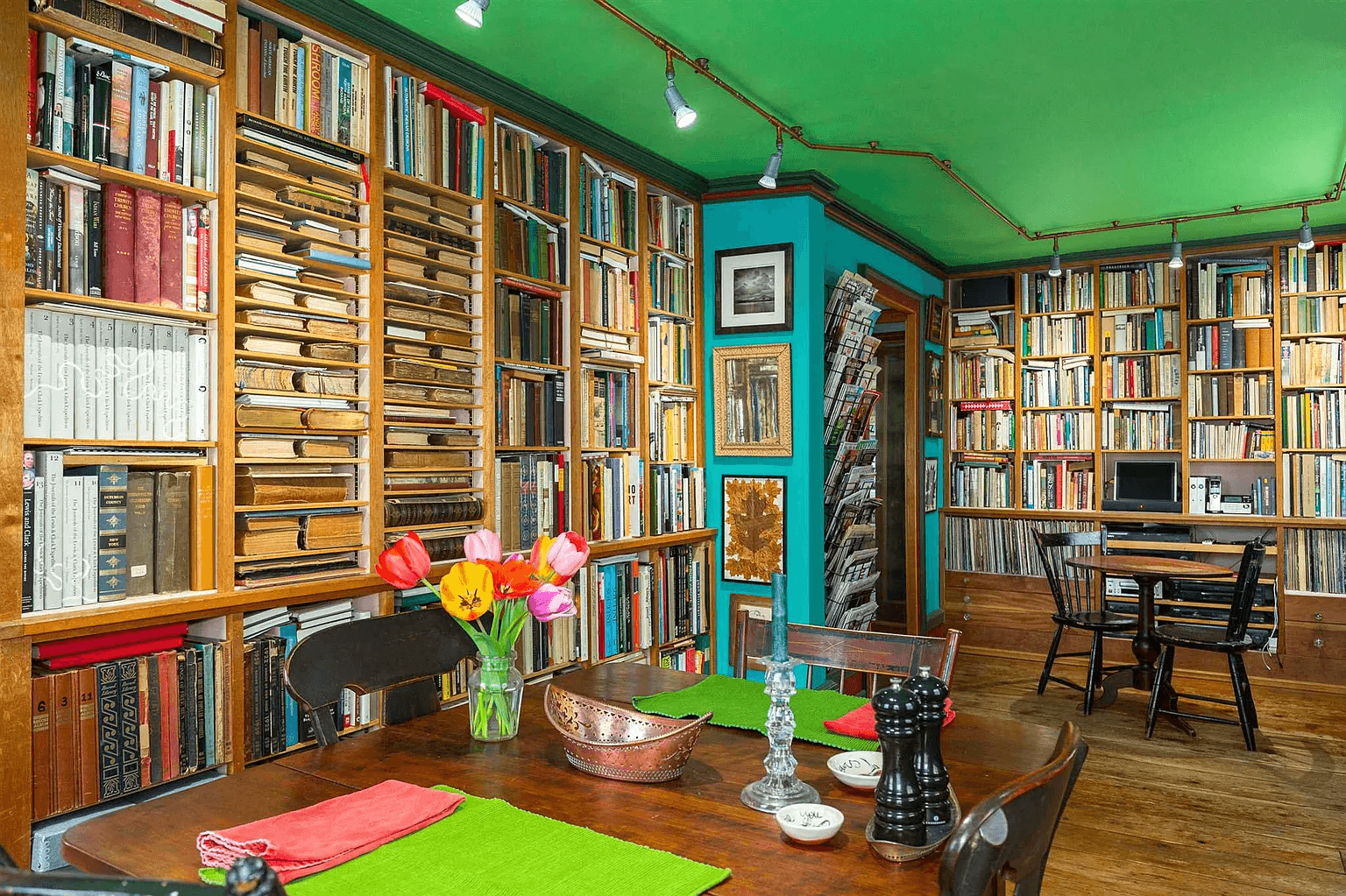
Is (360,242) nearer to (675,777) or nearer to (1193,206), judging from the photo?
(675,777)

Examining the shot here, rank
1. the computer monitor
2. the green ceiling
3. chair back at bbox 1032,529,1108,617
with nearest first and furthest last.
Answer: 1. the green ceiling
2. chair back at bbox 1032,529,1108,617
3. the computer monitor

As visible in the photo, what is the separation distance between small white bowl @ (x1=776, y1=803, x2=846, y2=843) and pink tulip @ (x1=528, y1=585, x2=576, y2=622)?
1.86 feet

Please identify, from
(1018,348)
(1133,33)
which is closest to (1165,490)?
(1018,348)

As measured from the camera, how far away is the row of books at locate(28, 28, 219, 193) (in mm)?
2107

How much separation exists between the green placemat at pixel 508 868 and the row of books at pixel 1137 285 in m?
6.04

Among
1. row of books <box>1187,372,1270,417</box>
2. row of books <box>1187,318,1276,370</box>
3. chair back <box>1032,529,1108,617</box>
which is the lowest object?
chair back <box>1032,529,1108,617</box>

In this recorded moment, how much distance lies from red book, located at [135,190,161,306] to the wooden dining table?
1.31 metres

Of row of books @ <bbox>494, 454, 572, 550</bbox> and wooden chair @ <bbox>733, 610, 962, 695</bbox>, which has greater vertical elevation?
row of books @ <bbox>494, 454, 572, 550</bbox>

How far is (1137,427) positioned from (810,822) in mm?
5806

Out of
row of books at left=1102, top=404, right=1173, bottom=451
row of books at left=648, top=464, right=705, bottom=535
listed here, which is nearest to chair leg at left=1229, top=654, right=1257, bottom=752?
row of books at left=1102, top=404, right=1173, bottom=451

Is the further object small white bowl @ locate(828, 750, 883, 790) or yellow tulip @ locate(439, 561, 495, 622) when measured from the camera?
yellow tulip @ locate(439, 561, 495, 622)

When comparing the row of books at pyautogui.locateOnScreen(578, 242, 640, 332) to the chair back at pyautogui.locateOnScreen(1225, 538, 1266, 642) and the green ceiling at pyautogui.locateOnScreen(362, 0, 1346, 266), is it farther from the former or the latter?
the chair back at pyautogui.locateOnScreen(1225, 538, 1266, 642)

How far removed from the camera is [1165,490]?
19.7 feet

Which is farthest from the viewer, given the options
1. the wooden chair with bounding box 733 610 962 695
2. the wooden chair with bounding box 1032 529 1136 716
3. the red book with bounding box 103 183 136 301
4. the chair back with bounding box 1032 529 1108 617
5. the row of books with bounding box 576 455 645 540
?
the chair back with bounding box 1032 529 1108 617
